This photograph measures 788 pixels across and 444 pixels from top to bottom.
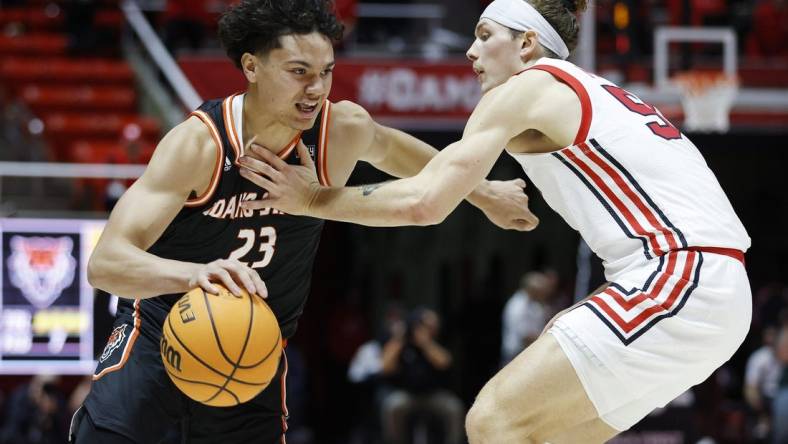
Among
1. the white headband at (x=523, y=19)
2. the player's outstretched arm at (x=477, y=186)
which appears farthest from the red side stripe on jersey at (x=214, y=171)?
the white headband at (x=523, y=19)

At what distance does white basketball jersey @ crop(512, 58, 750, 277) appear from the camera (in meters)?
4.05

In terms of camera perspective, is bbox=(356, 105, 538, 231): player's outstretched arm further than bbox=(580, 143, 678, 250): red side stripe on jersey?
Yes

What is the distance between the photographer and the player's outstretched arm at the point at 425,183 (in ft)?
13.6

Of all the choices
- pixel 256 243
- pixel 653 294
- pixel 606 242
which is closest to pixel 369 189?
pixel 256 243

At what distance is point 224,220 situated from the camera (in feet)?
15.1

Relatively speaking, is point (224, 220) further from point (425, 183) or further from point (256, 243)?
point (425, 183)

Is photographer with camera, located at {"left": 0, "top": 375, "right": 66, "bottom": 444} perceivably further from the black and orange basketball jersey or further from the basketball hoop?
the basketball hoop

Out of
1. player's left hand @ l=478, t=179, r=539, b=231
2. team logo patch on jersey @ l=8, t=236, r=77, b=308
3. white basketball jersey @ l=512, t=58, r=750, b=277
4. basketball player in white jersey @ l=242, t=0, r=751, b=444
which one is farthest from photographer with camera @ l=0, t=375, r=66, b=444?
white basketball jersey @ l=512, t=58, r=750, b=277

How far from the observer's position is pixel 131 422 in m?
4.43

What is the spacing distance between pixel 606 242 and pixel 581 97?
20.2 inches

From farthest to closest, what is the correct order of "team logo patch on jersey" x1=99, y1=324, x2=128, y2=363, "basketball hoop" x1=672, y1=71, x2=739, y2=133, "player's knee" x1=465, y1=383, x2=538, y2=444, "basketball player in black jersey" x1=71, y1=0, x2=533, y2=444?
"basketball hoop" x1=672, y1=71, x2=739, y2=133
"team logo patch on jersey" x1=99, y1=324, x2=128, y2=363
"basketball player in black jersey" x1=71, y1=0, x2=533, y2=444
"player's knee" x1=465, y1=383, x2=538, y2=444

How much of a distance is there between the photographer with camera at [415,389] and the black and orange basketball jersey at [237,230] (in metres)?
5.96

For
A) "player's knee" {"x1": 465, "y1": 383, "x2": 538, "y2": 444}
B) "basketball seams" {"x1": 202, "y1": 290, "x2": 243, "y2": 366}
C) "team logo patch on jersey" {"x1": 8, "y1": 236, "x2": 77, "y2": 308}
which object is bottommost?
"team logo patch on jersey" {"x1": 8, "y1": 236, "x2": 77, "y2": 308}

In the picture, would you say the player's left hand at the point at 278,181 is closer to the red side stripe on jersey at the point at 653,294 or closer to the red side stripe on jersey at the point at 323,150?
the red side stripe on jersey at the point at 323,150
